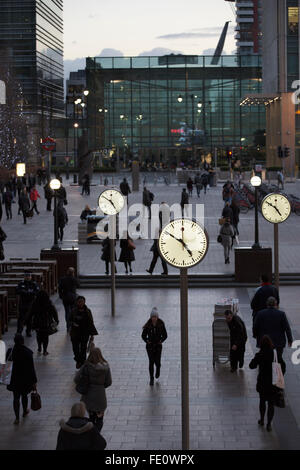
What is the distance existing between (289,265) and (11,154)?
147 ft

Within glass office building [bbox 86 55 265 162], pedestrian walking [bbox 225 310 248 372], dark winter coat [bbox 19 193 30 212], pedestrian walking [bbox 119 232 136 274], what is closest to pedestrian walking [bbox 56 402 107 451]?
pedestrian walking [bbox 225 310 248 372]

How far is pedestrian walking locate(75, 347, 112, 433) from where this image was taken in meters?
10.8

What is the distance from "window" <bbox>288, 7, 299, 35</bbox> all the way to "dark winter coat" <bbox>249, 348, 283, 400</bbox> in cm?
7301

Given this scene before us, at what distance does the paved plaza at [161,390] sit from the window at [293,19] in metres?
61.6

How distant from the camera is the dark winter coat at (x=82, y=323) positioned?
14414mm

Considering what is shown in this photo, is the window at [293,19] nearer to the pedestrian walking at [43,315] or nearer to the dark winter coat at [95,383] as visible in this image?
the pedestrian walking at [43,315]

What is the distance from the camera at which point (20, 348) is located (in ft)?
39.0

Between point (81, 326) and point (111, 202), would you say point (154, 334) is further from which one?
point (111, 202)

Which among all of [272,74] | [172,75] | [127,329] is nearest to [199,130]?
[172,75]

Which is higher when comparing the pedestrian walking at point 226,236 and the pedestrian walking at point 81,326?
the pedestrian walking at point 226,236

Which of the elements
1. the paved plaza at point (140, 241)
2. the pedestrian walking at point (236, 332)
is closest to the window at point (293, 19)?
the paved plaza at point (140, 241)

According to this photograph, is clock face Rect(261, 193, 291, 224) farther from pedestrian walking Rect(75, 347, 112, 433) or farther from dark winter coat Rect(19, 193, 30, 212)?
dark winter coat Rect(19, 193, 30, 212)

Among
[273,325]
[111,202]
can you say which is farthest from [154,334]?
[111,202]
